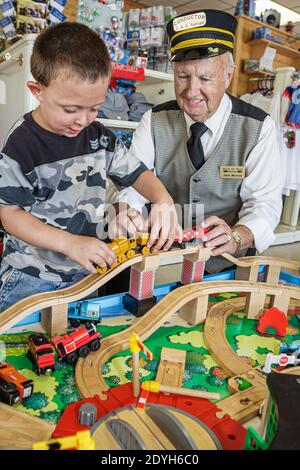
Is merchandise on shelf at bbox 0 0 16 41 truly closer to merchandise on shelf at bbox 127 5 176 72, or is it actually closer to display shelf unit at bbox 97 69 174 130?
display shelf unit at bbox 97 69 174 130

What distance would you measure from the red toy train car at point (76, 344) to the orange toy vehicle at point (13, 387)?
94mm

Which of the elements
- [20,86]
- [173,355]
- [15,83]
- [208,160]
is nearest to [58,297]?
[173,355]

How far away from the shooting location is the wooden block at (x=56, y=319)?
2.62ft

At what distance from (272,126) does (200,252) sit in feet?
2.49

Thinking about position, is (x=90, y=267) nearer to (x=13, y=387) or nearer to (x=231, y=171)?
(x=13, y=387)

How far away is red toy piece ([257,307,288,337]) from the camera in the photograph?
2.92 feet

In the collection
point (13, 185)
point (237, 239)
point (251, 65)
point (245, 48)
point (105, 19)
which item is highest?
point (245, 48)

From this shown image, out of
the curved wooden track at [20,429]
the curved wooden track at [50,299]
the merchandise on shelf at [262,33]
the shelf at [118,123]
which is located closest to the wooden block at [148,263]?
the curved wooden track at [50,299]

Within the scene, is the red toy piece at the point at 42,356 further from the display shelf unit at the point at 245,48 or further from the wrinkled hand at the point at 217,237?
the display shelf unit at the point at 245,48

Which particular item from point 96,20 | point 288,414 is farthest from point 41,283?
point 96,20

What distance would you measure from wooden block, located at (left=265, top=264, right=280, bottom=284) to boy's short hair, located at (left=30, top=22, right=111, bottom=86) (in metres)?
0.71

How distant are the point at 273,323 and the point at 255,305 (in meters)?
0.08

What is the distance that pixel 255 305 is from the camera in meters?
0.96

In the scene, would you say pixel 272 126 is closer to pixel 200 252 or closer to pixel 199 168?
pixel 199 168
